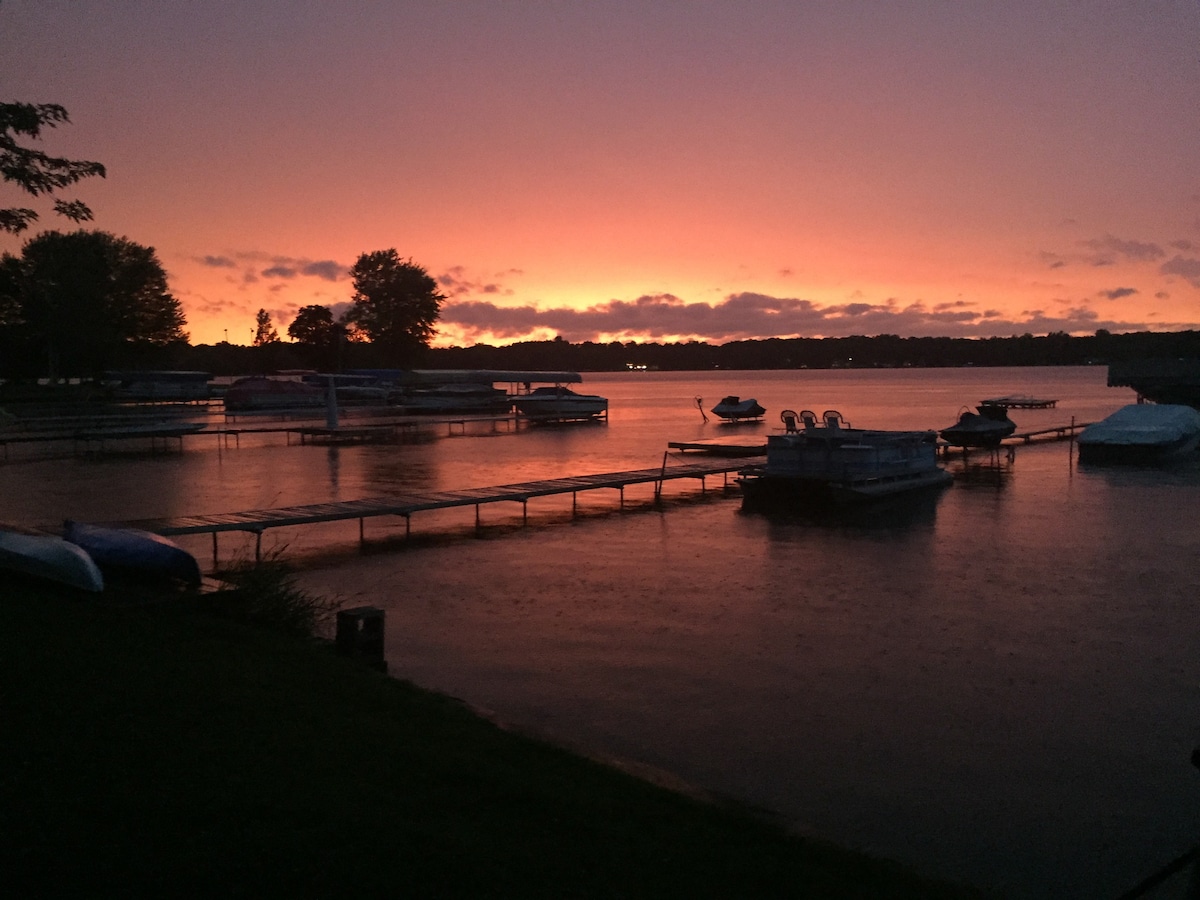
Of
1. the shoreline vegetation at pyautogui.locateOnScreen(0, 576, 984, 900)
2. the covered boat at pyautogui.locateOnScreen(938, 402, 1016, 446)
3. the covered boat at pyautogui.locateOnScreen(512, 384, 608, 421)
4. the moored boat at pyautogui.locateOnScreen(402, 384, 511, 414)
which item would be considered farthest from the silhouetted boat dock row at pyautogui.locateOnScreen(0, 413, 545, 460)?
the shoreline vegetation at pyautogui.locateOnScreen(0, 576, 984, 900)

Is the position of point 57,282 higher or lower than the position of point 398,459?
higher

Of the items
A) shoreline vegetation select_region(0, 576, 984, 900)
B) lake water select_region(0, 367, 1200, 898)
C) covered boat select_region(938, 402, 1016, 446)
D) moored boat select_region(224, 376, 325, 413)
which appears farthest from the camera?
moored boat select_region(224, 376, 325, 413)

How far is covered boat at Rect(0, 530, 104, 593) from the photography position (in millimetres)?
8695

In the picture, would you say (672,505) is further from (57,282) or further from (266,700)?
(57,282)

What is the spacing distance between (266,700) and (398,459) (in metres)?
27.2

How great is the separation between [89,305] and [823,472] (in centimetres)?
6311

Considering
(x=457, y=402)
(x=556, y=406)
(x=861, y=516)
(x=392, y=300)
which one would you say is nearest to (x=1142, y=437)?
(x=861, y=516)

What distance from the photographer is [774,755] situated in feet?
25.9

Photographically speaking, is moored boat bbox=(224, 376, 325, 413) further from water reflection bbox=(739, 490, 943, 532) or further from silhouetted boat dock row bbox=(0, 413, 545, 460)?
water reflection bbox=(739, 490, 943, 532)

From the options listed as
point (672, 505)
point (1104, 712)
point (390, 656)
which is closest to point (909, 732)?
point (1104, 712)

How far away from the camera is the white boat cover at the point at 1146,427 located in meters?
34.8

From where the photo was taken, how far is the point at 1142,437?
34750mm

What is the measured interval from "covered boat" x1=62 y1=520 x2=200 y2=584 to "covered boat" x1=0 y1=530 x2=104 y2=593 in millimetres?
604

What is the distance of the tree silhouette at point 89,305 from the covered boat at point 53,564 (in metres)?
54.6
